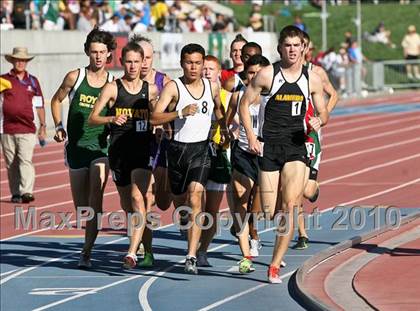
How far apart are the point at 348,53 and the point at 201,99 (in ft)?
119

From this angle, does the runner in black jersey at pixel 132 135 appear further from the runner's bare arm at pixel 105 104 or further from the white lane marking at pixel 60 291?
the white lane marking at pixel 60 291

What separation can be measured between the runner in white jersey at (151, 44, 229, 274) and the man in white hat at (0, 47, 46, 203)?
7.90 m

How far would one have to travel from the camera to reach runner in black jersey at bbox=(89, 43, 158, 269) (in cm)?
1422

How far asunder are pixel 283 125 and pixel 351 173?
457 inches

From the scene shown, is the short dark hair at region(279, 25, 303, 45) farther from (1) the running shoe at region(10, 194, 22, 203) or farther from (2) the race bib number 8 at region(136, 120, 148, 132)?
(1) the running shoe at region(10, 194, 22, 203)

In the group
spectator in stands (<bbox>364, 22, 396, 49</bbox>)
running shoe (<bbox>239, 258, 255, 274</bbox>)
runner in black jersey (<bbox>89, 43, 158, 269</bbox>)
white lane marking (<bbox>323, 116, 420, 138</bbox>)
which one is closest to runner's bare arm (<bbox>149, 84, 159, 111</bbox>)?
runner in black jersey (<bbox>89, 43, 158, 269</bbox>)

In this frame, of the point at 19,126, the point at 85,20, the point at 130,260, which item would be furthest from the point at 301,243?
the point at 85,20

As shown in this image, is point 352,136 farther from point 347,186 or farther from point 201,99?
point 201,99

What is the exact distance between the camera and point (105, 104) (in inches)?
560

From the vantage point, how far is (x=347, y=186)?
22625 mm

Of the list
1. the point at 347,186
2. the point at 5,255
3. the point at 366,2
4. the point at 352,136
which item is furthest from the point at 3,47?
the point at 366,2

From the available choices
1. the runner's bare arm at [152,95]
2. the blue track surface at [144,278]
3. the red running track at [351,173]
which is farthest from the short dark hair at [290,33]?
the red running track at [351,173]

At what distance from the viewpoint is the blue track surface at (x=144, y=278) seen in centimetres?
1282

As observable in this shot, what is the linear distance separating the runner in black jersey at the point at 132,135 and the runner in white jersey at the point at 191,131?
0.38 m
